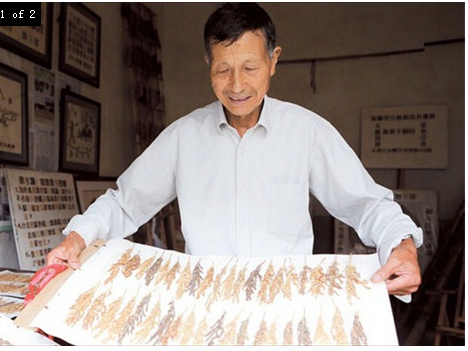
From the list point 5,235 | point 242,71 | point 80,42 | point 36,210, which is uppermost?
point 80,42

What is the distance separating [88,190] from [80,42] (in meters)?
0.91

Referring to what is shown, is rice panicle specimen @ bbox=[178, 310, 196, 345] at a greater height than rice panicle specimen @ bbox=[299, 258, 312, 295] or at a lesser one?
lesser

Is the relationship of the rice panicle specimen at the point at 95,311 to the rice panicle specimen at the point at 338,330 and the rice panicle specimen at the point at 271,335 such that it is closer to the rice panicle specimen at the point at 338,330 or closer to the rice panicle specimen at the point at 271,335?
the rice panicle specimen at the point at 271,335

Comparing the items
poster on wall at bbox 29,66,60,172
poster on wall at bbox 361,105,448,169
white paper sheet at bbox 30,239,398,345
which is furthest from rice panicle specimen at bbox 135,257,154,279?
poster on wall at bbox 361,105,448,169

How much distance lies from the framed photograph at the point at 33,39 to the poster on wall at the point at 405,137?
7.46ft

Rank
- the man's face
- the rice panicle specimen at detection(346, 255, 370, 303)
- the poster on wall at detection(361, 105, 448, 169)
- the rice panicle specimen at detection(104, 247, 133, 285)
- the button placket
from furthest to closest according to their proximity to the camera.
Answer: the poster on wall at detection(361, 105, 448, 169) < the button placket < the man's face < the rice panicle specimen at detection(104, 247, 133, 285) < the rice panicle specimen at detection(346, 255, 370, 303)

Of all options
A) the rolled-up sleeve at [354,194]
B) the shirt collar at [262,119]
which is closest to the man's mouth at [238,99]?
the shirt collar at [262,119]

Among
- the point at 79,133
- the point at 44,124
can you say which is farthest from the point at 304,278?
the point at 79,133

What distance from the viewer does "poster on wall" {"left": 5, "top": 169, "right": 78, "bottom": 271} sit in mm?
2086

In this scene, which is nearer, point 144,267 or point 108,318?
point 108,318

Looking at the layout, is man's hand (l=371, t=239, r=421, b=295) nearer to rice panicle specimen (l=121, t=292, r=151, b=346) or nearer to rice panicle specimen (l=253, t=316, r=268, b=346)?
rice panicle specimen (l=253, t=316, r=268, b=346)

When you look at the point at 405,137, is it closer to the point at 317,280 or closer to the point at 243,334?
the point at 317,280

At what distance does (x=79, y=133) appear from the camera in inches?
109

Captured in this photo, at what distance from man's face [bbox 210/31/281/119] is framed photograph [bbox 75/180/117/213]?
161 centimetres
